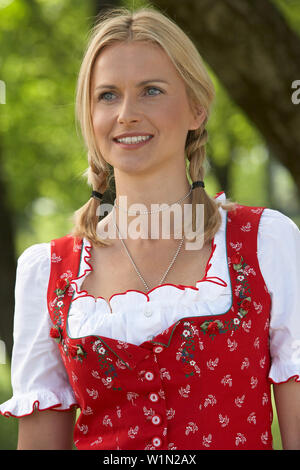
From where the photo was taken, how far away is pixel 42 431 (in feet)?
7.50

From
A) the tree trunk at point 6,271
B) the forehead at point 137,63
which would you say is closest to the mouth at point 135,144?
the forehead at point 137,63

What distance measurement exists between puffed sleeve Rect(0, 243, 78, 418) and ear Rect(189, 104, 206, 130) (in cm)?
64

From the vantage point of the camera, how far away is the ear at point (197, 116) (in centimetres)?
230

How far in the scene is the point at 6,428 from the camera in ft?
20.1

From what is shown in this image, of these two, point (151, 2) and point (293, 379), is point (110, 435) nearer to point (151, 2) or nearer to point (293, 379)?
point (293, 379)

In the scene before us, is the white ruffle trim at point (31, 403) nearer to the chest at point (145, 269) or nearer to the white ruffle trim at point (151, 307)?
the white ruffle trim at point (151, 307)

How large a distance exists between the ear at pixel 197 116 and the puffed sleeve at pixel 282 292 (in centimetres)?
41

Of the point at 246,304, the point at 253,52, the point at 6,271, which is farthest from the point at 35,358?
the point at 6,271

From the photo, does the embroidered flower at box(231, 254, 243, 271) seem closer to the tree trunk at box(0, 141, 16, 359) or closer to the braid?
the braid

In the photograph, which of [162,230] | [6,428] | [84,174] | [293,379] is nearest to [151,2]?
[84,174]

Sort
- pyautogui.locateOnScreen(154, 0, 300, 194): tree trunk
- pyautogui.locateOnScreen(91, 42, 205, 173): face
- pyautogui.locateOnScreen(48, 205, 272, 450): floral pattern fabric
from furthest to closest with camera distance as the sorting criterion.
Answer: pyautogui.locateOnScreen(154, 0, 300, 194): tree trunk
pyautogui.locateOnScreen(91, 42, 205, 173): face
pyautogui.locateOnScreen(48, 205, 272, 450): floral pattern fabric

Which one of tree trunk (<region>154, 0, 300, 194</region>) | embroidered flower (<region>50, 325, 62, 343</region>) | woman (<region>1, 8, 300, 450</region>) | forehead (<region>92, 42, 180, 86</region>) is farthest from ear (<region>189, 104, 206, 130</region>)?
tree trunk (<region>154, 0, 300, 194</region>)

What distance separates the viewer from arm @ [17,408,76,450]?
228 centimetres

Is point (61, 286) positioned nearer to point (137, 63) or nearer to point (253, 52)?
point (137, 63)
